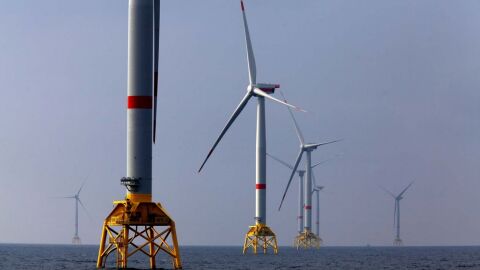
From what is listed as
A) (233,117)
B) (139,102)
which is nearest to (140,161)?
(139,102)

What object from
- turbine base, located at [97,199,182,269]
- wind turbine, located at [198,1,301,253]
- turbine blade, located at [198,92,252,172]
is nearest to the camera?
turbine base, located at [97,199,182,269]

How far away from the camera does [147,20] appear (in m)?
85.7

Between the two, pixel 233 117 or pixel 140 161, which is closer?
pixel 140 161

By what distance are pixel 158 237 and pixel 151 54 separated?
17.6 m

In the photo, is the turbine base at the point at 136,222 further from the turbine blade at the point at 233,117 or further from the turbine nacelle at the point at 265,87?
the turbine nacelle at the point at 265,87

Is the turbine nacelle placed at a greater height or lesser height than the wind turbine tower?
greater

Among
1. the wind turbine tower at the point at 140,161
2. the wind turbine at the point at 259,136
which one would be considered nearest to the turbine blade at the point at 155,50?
the wind turbine tower at the point at 140,161

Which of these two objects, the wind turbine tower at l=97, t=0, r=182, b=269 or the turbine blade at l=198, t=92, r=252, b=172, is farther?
the turbine blade at l=198, t=92, r=252, b=172

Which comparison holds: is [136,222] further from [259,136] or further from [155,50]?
[259,136]

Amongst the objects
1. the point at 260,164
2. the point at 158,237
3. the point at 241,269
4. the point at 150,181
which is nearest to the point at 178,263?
the point at 158,237

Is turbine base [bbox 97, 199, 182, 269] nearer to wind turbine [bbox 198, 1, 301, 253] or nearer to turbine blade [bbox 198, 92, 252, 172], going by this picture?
turbine blade [bbox 198, 92, 252, 172]

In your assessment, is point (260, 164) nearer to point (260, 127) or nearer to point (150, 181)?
point (260, 127)

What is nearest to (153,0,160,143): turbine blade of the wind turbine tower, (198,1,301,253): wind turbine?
the wind turbine tower

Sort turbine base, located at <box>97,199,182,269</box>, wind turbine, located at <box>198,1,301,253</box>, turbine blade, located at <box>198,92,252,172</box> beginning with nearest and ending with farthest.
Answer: turbine base, located at <box>97,199,182,269</box> → turbine blade, located at <box>198,92,252,172</box> → wind turbine, located at <box>198,1,301,253</box>
